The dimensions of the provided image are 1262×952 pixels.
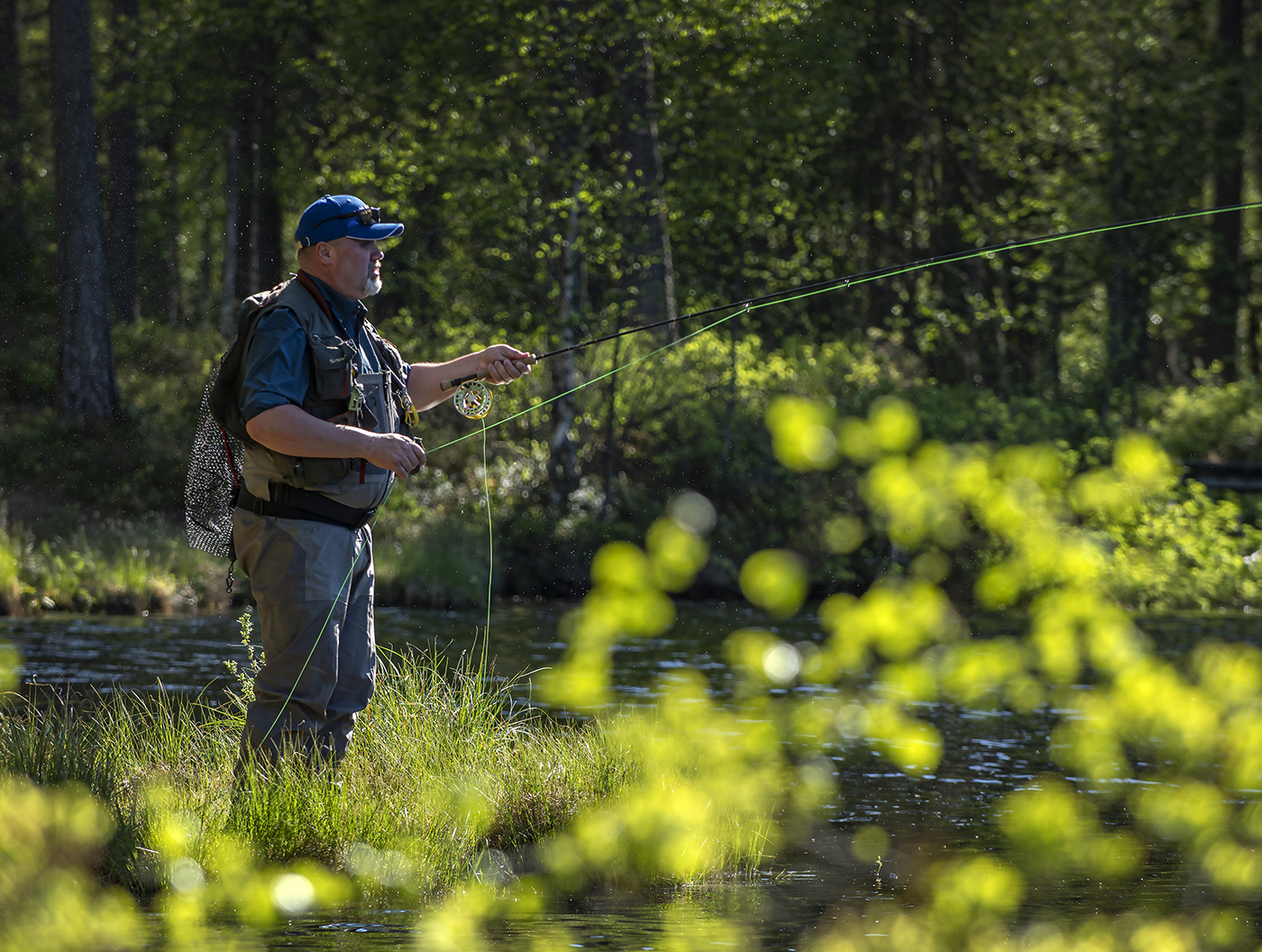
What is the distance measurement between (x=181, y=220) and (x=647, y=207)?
19.5 meters

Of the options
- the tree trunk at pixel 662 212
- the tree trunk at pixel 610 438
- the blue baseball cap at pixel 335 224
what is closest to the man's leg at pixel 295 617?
the blue baseball cap at pixel 335 224

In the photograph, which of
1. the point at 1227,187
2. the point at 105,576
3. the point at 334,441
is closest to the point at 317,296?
the point at 334,441

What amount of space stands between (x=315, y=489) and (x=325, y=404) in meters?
0.24

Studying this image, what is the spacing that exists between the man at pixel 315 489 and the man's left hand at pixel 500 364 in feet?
1.21

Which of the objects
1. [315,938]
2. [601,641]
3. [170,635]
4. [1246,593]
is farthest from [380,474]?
[1246,593]

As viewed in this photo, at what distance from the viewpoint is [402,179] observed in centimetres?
1336

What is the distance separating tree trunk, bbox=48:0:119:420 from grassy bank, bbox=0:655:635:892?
1254 cm

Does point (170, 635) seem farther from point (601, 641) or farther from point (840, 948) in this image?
point (601, 641)

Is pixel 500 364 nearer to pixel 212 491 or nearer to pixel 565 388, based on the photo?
pixel 212 491

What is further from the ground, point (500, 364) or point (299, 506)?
point (500, 364)

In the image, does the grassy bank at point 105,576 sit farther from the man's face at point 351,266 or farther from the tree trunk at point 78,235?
the man's face at point 351,266

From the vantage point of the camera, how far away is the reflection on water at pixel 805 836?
13.4ft

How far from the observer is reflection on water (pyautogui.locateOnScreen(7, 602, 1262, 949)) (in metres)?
4.09

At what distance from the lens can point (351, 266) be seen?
419 centimetres
